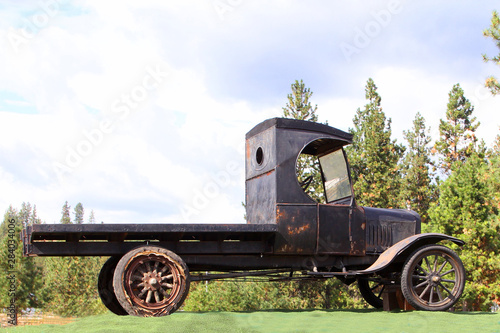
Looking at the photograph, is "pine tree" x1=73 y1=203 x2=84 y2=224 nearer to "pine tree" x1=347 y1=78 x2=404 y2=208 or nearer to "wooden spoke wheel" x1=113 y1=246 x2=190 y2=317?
"pine tree" x1=347 y1=78 x2=404 y2=208

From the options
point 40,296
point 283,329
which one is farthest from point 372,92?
point 283,329

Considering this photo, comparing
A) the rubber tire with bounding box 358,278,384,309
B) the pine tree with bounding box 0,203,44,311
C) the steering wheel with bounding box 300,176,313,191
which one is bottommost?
the pine tree with bounding box 0,203,44,311

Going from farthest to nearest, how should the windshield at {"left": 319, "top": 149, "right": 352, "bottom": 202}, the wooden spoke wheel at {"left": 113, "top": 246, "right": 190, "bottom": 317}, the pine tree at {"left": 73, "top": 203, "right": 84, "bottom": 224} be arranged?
the pine tree at {"left": 73, "top": 203, "right": 84, "bottom": 224}, the windshield at {"left": 319, "top": 149, "right": 352, "bottom": 202}, the wooden spoke wheel at {"left": 113, "top": 246, "right": 190, "bottom": 317}

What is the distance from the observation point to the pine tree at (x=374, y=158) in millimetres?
36875

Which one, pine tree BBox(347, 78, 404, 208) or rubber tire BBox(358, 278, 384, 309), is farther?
pine tree BBox(347, 78, 404, 208)

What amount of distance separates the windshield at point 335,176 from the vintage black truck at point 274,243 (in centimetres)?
3

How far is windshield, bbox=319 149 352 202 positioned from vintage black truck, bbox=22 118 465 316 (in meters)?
0.03

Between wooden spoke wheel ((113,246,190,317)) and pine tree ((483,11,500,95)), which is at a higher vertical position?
pine tree ((483,11,500,95))

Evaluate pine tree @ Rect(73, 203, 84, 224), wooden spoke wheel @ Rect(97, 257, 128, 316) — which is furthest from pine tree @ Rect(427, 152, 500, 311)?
pine tree @ Rect(73, 203, 84, 224)

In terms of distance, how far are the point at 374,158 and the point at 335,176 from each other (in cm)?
3030

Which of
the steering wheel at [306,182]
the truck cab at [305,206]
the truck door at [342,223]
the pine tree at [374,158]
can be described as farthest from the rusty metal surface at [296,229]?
the pine tree at [374,158]

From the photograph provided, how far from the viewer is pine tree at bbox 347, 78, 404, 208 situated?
121 ft

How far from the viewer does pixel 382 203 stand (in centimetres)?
3694

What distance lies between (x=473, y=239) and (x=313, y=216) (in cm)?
2227
